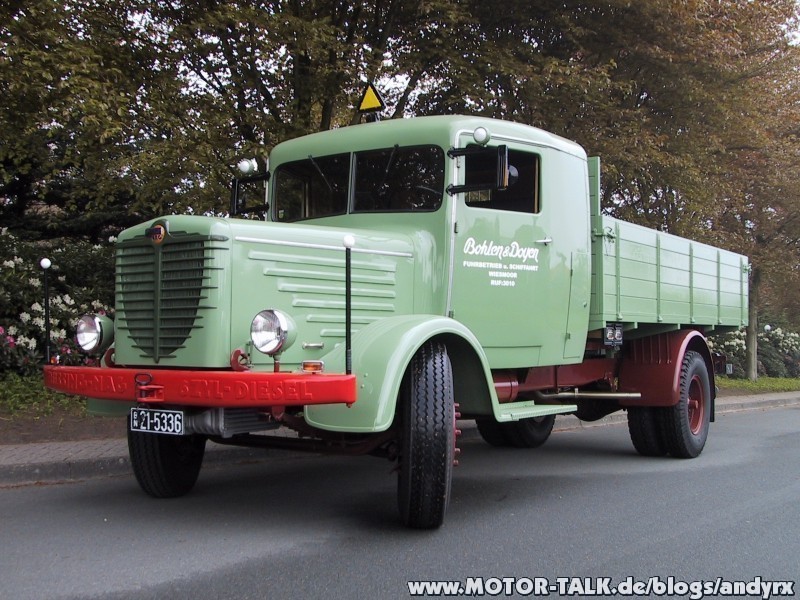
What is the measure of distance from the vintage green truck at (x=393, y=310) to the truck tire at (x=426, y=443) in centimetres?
1

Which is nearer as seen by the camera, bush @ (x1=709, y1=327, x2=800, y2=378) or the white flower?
the white flower

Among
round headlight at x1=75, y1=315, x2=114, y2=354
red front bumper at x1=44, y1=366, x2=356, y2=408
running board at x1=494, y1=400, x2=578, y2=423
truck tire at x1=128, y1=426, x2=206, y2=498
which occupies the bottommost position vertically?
truck tire at x1=128, y1=426, x2=206, y2=498

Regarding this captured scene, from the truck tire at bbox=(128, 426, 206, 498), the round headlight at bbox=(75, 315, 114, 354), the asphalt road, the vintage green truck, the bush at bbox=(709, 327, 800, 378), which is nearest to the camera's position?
the asphalt road

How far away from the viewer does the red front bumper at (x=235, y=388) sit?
12.5 feet

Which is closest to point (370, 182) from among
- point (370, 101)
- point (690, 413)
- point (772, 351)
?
point (370, 101)

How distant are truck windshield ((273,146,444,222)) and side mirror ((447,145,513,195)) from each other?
0.46ft

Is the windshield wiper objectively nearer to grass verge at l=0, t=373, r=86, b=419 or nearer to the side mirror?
the side mirror

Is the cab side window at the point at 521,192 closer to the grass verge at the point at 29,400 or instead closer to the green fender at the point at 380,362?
the green fender at the point at 380,362

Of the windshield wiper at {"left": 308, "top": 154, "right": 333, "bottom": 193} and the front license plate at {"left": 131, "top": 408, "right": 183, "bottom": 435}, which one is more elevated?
the windshield wiper at {"left": 308, "top": 154, "right": 333, "bottom": 193}

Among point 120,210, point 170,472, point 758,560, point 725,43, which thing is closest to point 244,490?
point 170,472

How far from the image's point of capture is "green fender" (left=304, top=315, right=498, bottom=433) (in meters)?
4.04

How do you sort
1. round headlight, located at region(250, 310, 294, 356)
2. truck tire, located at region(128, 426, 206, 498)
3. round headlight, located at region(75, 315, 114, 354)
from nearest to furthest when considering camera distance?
round headlight, located at region(250, 310, 294, 356)
round headlight, located at region(75, 315, 114, 354)
truck tire, located at region(128, 426, 206, 498)

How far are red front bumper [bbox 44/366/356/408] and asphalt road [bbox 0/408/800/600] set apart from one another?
2.70 feet

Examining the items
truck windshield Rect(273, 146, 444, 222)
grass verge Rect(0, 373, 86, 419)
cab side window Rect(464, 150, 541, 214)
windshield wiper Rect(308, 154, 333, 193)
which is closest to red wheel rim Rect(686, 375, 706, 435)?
cab side window Rect(464, 150, 541, 214)
